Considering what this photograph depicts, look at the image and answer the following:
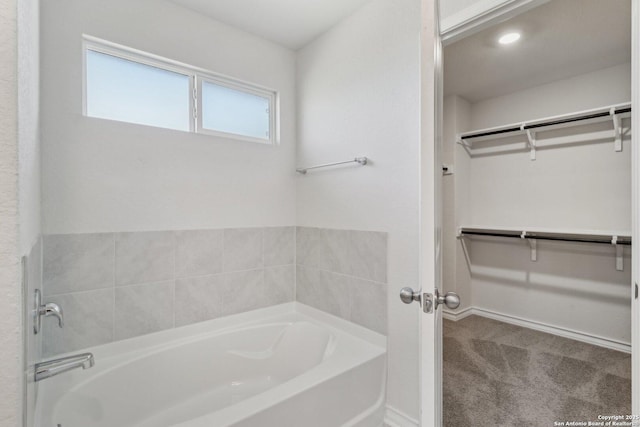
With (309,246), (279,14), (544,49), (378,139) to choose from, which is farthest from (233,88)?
(544,49)

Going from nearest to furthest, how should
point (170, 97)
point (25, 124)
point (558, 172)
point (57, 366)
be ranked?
point (25, 124) → point (57, 366) → point (170, 97) → point (558, 172)

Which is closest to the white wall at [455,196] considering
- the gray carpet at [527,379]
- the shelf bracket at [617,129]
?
the gray carpet at [527,379]

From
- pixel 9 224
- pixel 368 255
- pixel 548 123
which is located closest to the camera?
pixel 9 224

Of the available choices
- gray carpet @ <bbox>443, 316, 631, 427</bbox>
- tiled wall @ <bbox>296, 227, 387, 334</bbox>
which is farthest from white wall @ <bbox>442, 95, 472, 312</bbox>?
tiled wall @ <bbox>296, 227, 387, 334</bbox>

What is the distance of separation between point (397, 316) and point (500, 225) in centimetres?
200

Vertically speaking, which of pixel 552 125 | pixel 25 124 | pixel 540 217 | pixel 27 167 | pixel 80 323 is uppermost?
pixel 552 125

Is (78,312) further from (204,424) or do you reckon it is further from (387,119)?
(387,119)

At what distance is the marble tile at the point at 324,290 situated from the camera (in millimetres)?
2084

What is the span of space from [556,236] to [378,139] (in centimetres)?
207

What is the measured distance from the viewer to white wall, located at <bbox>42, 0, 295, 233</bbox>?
1.57 metres

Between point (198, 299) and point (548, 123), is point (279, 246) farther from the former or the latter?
A: point (548, 123)

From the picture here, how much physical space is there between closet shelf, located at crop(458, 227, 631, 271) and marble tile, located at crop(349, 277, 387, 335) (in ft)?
5.34

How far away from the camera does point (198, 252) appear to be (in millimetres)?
2016

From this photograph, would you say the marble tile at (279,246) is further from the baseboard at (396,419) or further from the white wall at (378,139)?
the baseboard at (396,419)
